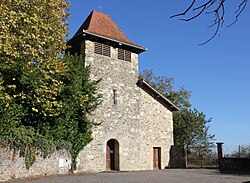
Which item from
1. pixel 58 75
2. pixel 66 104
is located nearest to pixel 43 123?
pixel 66 104

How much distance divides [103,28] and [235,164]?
500 inches

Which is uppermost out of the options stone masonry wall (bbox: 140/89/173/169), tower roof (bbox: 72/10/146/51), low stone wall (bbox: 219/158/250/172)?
tower roof (bbox: 72/10/146/51)

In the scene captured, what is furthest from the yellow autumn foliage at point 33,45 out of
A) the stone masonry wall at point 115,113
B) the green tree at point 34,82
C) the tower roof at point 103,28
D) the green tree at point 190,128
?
the green tree at point 190,128

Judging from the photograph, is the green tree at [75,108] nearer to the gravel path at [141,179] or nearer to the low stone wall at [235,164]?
the gravel path at [141,179]

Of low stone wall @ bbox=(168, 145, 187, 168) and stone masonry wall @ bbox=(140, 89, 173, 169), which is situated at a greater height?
stone masonry wall @ bbox=(140, 89, 173, 169)

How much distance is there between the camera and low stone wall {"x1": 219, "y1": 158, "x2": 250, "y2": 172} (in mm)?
18438

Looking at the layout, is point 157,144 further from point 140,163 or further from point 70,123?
point 70,123

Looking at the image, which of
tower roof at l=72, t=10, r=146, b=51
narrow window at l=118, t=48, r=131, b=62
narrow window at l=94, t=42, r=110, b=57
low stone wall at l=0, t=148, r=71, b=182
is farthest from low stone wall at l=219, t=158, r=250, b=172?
narrow window at l=94, t=42, r=110, b=57

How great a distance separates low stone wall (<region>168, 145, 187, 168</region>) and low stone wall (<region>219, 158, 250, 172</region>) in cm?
347

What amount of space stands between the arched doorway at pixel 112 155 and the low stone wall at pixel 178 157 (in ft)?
16.9

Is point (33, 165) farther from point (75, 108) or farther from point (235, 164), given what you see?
point (235, 164)

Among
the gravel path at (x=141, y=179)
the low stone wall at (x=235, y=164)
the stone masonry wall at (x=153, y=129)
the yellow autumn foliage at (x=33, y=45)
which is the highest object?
the yellow autumn foliage at (x=33, y=45)

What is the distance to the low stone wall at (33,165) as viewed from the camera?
12.5m

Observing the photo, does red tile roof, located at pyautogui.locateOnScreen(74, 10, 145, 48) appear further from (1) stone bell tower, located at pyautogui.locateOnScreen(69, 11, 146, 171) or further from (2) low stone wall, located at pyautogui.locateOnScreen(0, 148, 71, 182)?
(2) low stone wall, located at pyautogui.locateOnScreen(0, 148, 71, 182)
